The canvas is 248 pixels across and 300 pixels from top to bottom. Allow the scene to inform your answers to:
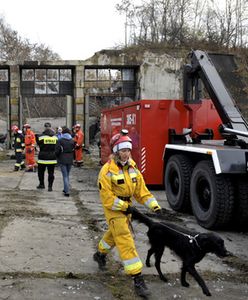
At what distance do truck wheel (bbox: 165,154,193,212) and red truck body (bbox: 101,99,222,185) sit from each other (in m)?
1.46

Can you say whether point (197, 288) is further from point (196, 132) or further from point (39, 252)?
point (196, 132)

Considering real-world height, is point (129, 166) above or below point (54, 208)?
above

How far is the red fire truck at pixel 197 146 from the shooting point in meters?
6.88

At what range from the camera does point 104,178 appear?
15.2ft

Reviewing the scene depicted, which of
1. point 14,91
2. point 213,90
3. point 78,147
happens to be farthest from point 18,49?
point 213,90

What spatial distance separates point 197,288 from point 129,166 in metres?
1.49

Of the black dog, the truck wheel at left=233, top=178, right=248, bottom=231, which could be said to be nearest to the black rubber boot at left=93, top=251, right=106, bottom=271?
the black dog

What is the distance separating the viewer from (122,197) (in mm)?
4684

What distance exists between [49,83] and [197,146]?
20.1 m

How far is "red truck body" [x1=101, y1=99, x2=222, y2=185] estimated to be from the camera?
10523mm

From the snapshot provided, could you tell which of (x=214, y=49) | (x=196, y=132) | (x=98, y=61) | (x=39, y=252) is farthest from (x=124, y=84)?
(x=39, y=252)

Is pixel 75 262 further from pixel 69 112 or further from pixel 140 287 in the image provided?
pixel 69 112

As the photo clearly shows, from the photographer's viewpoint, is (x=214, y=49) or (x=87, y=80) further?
(x=214, y=49)

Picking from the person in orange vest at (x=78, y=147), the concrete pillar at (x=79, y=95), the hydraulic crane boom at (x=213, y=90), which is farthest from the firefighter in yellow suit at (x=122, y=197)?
the concrete pillar at (x=79, y=95)
